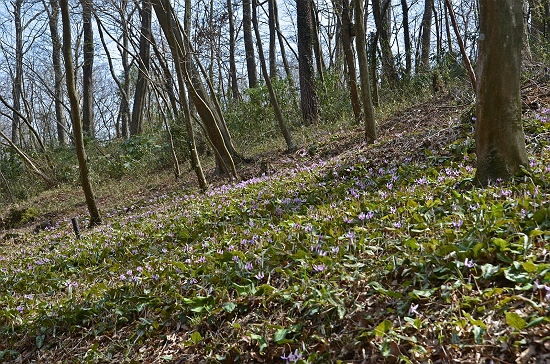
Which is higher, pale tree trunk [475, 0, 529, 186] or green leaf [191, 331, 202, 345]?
pale tree trunk [475, 0, 529, 186]

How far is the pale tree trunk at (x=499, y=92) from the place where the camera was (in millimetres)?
3812

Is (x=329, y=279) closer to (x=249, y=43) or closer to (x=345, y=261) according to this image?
(x=345, y=261)

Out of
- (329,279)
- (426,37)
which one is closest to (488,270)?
(329,279)

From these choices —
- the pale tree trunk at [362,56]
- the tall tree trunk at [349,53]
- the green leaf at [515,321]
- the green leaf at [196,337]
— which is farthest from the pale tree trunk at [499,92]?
the tall tree trunk at [349,53]

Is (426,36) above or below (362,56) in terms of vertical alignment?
above

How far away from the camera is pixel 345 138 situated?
1063 centimetres

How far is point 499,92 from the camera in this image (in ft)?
12.9

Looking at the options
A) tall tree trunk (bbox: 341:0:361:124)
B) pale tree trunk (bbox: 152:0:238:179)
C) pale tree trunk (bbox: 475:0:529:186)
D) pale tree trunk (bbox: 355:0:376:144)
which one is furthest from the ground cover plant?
tall tree trunk (bbox: 341:0:361:124)

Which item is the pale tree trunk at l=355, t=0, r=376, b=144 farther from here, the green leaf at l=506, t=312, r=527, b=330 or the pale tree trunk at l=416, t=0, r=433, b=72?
the pale tree trunk at l=416, t=0, r=433, b=72

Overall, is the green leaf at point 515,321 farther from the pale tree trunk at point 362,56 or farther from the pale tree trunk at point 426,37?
the pale tree trunk at point 426,37

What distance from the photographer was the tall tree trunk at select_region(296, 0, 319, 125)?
45.4 ft

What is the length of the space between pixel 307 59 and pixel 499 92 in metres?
10.5

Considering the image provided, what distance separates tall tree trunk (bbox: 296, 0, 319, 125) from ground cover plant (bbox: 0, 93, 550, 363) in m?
7.92

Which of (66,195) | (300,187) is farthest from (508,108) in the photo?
(66,195)
